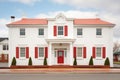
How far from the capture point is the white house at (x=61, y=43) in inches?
1570

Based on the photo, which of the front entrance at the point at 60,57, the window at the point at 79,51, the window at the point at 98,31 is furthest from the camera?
the window at the point at 98,31

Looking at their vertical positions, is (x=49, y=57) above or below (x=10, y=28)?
below

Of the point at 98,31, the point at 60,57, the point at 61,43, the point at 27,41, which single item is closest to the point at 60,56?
the point at 60,57

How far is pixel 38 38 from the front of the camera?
40406mm

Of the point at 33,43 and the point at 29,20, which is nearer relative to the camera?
the point at 33,43

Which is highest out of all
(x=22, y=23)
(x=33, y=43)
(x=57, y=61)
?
(x=22, y=23)

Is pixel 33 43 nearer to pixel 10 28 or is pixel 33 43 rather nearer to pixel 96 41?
pixel 10 28

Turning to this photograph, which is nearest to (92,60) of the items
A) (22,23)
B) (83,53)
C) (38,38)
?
(83,53)

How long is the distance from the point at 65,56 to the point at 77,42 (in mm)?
2747

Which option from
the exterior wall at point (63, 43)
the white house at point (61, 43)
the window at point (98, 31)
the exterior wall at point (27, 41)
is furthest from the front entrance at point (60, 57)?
the window at point (98, 31)

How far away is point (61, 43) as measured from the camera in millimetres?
39594

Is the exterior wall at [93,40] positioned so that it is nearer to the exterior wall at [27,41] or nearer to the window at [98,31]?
the window at [98,31]

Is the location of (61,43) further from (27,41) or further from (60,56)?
(27,41)

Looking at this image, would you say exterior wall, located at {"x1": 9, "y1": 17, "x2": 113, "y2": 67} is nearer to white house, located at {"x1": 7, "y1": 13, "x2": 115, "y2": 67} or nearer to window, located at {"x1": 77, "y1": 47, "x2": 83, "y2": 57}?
white house, located at {"x1": 7, "y1": 13, "x2": 115, "y2": 67}
